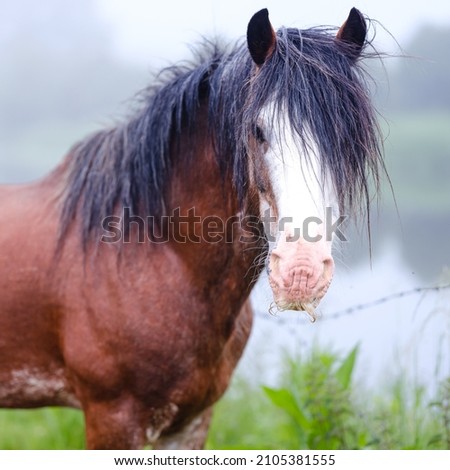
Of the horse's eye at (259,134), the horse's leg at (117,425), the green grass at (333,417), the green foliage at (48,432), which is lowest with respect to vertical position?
the green foliage at (48,432)

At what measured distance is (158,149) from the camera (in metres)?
2.75

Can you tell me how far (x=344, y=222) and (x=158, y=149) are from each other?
2.45 ft

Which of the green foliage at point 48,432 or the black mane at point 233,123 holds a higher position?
the black mane at point 233,123

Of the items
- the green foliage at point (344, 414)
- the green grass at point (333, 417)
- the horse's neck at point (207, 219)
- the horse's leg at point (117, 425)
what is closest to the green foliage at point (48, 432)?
the green grass at point (333, 417)

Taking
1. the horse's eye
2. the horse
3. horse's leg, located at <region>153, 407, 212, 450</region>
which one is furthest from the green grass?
the horse's eye

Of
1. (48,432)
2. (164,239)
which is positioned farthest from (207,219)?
(48,432)

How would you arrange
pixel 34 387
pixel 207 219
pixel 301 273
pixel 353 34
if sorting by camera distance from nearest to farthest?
pixel 301 273
pixel 353 34
pixel 207 219
pixel 34 387

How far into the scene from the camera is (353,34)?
2.46m

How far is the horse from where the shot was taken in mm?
2391

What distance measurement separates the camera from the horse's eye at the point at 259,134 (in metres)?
2.29

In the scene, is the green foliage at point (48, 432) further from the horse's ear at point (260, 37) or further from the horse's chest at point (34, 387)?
the horse's ear at point (260, 37)

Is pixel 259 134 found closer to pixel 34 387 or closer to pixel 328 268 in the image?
pixel 328 268

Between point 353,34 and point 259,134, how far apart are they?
50cm

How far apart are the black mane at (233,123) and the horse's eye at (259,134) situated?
0.09 ft
